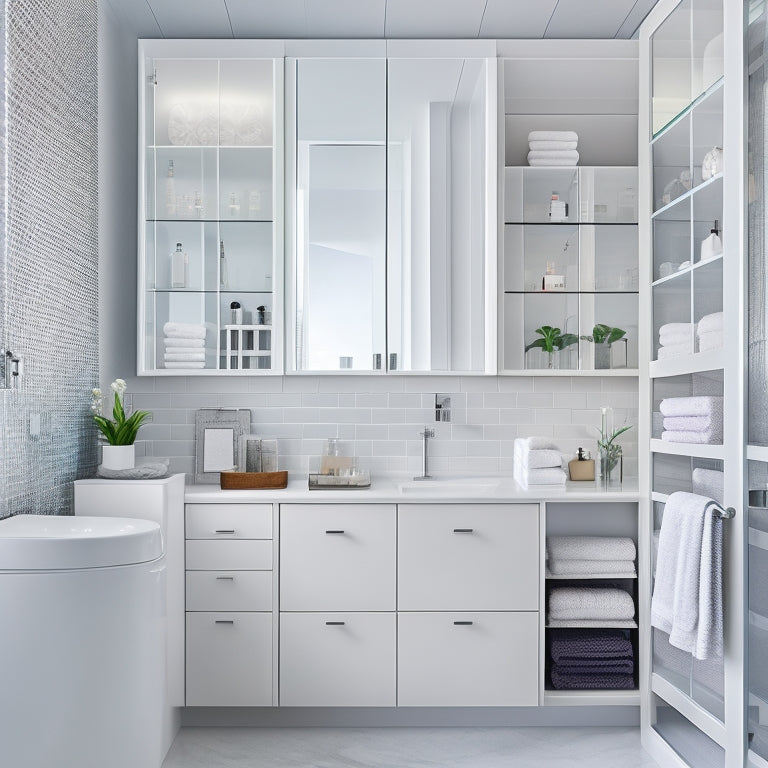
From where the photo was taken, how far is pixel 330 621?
9.12ft

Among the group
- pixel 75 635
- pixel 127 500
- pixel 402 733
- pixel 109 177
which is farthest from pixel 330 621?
pixel 109 177

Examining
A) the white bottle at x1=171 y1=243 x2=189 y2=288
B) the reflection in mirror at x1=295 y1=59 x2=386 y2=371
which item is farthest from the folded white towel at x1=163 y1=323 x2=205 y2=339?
the reflection in mirror at x1=295 y1=59 x2=386 y2=371

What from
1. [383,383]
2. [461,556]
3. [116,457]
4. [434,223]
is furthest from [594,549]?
[116,457]

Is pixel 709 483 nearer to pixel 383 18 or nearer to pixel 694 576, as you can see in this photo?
pixel 694 576

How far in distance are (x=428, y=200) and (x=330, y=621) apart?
1813 mm

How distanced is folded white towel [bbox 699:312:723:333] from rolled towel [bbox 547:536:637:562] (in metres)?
0.99

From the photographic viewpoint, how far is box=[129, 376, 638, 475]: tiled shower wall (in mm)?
3311

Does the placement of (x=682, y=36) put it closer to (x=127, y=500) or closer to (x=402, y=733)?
(x=127, y=500)

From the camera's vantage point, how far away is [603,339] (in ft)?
10.6

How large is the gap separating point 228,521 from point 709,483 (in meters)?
1.68

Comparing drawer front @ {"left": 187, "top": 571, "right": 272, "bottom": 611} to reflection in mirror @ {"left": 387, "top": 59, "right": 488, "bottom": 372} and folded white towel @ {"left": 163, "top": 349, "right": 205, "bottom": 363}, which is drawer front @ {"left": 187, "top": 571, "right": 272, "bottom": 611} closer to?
folded white towel @ {"left": 163, "top": 349, "right": 205, "bottom": 363}

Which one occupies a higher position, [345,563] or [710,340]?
[710,340]

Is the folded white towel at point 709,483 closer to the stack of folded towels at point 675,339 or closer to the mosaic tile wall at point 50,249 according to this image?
the stack of folded towels at point 675,339

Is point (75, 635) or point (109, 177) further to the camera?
point (109, 177)
